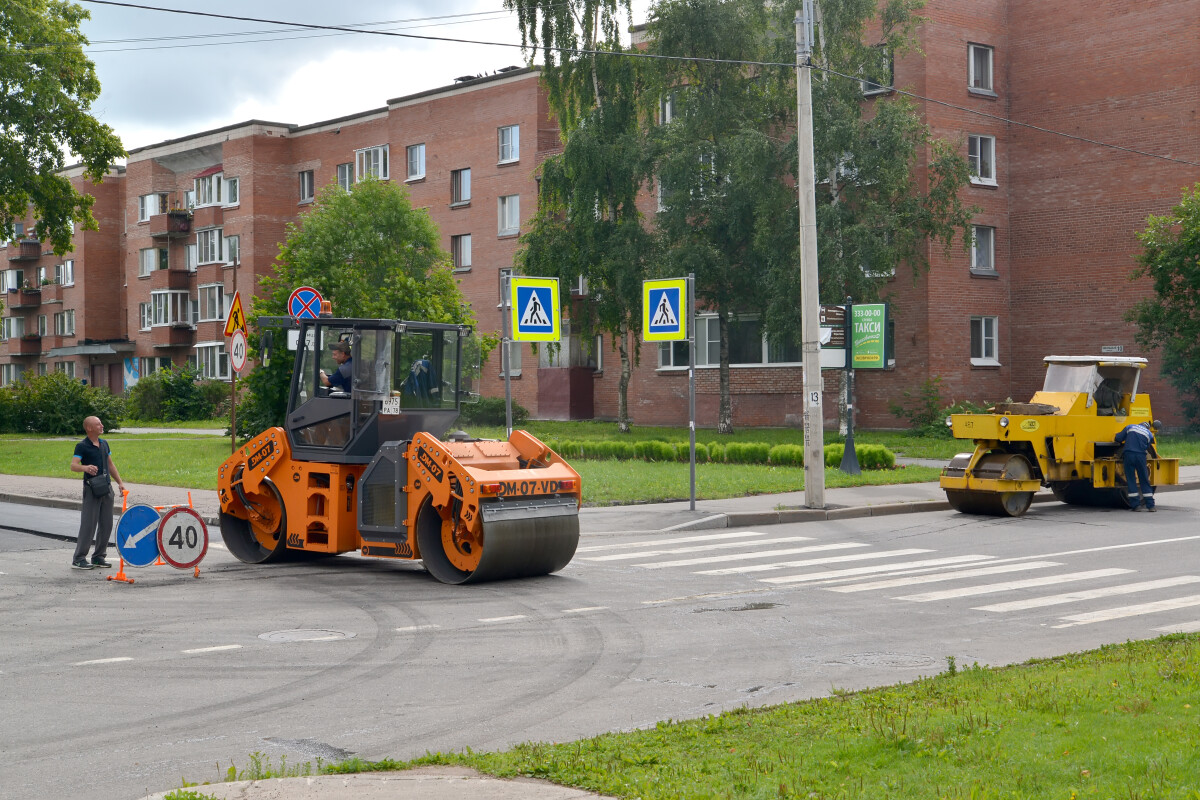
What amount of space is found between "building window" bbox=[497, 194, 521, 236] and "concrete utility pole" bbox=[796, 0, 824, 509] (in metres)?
32.2

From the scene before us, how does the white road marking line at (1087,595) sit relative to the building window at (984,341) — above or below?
below

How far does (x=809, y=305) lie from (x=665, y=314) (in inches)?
83.9

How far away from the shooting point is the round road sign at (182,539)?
13.0 metres

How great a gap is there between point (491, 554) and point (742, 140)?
2324 cm

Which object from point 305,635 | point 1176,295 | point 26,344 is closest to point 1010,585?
point 305,635

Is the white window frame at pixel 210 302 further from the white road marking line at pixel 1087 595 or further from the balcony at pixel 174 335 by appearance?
the white road marking line at pixel 1087 595

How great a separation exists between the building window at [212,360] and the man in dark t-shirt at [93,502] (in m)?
52.3

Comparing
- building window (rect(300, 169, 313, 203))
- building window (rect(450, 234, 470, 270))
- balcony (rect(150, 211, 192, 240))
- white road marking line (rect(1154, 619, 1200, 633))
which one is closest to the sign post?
white road marking line (rect(1154, 619, 1200, 633))

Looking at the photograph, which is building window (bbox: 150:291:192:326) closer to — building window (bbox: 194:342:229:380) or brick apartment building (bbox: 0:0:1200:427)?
building window (bbox: 194:342:229:380)

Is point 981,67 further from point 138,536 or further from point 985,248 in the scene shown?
point 138,536

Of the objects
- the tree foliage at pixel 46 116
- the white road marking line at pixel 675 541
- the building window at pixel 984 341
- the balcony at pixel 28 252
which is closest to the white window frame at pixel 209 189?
the balcony at pixel 28 252

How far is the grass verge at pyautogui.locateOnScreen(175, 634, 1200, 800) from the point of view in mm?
4902

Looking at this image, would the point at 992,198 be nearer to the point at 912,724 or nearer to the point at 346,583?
the point at 346,583

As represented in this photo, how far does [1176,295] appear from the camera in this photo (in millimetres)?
34906
